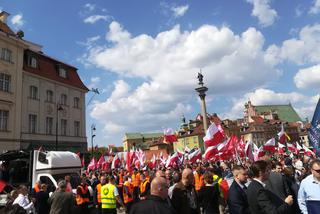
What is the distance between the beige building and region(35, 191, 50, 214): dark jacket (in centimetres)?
2001

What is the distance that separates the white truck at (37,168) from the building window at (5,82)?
50.7 feet

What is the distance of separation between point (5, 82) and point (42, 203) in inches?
882

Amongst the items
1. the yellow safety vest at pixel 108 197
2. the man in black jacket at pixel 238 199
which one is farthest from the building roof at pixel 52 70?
the man in black jacket at pixel 238 199

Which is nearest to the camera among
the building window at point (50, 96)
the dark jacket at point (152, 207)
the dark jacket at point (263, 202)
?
the dark jacket at point (152, 207)

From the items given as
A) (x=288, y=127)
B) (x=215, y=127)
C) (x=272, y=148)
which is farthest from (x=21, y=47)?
(x=288, y=127)

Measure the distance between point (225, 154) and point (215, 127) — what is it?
342 cm

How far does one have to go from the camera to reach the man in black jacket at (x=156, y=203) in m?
3.41

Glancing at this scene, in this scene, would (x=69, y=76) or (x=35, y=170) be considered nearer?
(x=35, y=170)

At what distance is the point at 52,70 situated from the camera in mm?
33938

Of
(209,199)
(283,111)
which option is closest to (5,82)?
(209,199)

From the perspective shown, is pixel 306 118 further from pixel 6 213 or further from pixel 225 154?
pixel 6 213

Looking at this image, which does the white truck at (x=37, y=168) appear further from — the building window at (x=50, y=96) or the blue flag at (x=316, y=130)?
the building window at (x=50, y=96)

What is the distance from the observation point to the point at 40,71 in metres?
32.0

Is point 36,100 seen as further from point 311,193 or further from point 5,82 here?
point 311,193
